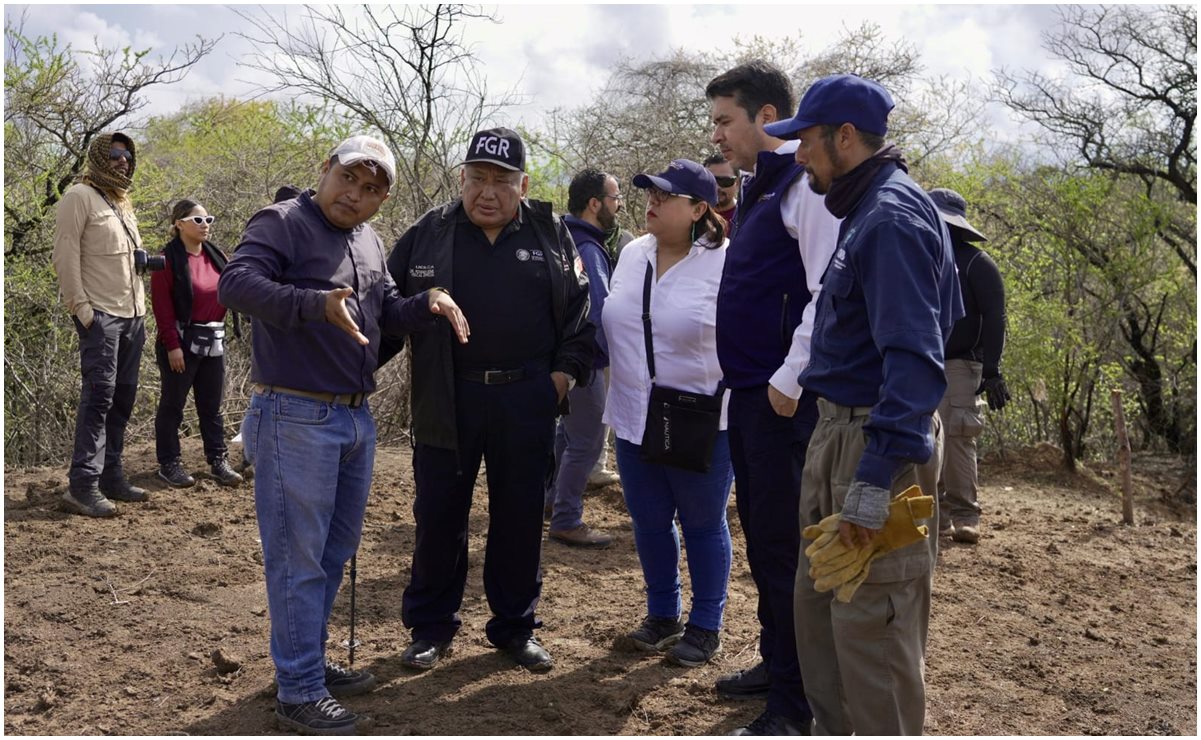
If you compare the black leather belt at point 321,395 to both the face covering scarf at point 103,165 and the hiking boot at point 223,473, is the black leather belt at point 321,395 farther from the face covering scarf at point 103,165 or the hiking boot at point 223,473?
the hiking boot at point 223,473

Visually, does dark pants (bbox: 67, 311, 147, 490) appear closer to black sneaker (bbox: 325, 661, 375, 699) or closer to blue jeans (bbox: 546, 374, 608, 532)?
blue jeans (bbox: 546, 374, 608, 532)

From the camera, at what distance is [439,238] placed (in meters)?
4.36

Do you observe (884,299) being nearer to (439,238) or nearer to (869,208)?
(869,208)

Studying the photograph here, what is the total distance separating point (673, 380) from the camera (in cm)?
460

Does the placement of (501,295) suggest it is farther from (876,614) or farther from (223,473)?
(223,473)

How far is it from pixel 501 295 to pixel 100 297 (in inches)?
141

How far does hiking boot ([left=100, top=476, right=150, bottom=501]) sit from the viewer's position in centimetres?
715

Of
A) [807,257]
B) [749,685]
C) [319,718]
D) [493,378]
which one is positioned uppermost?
[807,257]

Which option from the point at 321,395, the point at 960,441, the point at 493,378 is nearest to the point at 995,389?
the point at 960,441

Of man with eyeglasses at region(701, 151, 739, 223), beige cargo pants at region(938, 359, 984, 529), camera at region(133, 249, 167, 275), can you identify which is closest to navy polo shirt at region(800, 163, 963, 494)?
man with eyeglasses at region(701, 151, 739, 223)

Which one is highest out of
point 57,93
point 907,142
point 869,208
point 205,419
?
point 907,142

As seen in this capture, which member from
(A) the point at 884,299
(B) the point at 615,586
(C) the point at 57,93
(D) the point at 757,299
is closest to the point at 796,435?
(D) the point at 757,299

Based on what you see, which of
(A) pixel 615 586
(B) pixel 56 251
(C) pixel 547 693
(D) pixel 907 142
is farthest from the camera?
(D) pixel 907 142

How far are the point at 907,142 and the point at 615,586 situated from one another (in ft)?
36.0
